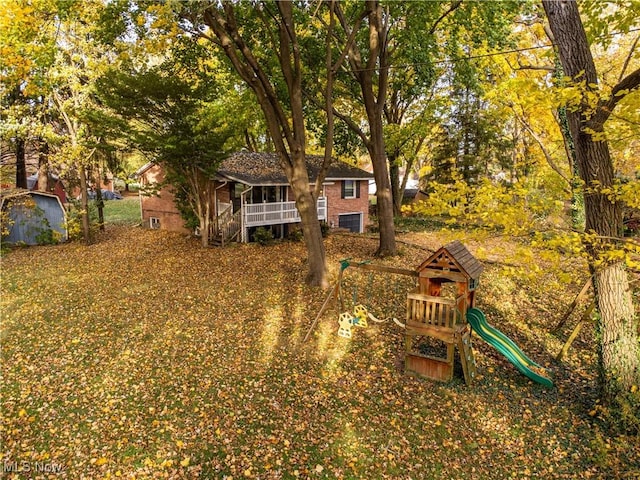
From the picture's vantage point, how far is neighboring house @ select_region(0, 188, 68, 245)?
66.6 feet

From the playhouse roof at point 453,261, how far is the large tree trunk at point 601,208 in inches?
83.0

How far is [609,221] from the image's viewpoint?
6.90 metres

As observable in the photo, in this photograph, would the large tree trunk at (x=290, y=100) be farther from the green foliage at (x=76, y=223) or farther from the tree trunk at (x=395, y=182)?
the tree trunk at (x=395, y=182)

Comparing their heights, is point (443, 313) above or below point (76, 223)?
below

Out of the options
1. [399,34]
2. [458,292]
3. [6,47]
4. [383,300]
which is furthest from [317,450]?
[6,47]

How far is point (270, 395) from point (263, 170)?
16.8 meters

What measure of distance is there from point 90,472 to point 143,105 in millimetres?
14162

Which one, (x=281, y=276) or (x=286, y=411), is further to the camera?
(x=281, y=276)

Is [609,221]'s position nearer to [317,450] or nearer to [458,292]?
[458,292]

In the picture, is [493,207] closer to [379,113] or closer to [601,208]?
[601,208]

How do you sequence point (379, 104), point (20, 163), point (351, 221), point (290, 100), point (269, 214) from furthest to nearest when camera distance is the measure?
point (351, 221) < point (20, 163) < point (269, 214) < point (379, 104) < point (290, 100)

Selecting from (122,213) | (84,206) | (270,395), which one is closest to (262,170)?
(84,206)

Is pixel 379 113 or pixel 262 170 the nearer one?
pixel 379 113

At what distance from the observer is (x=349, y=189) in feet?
90.7
